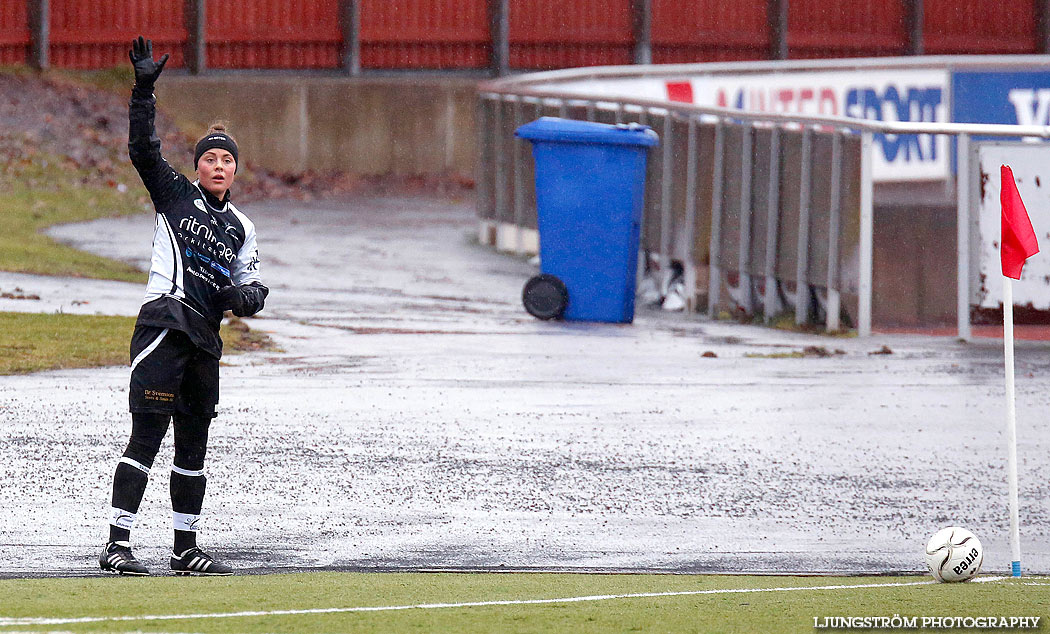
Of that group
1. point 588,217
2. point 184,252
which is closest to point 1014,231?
point 184,252

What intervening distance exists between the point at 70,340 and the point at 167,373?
566 cm

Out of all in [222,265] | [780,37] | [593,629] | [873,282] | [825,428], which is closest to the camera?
[593,629]

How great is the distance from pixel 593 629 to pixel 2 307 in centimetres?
856

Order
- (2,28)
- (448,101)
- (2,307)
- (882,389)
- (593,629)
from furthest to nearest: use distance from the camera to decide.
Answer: (448,101) < (2,28) < (2,307) < (882,389) < (593,629)

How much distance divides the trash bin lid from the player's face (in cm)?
838

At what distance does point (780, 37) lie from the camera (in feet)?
103

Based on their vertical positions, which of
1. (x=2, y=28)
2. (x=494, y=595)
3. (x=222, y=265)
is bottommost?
(x=494, y=595)

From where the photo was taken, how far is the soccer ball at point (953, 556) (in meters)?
6.82

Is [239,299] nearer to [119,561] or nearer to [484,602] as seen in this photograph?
[119,561]

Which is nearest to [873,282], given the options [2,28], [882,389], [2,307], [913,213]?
[913,213]

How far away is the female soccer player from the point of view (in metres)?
6.53

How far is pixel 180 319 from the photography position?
653cm

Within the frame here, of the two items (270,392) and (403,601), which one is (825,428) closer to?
(270,392)

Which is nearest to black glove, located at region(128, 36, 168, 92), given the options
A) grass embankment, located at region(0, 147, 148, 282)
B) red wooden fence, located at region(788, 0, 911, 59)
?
grass embankment, located at region(0, 147, 148, 282)
